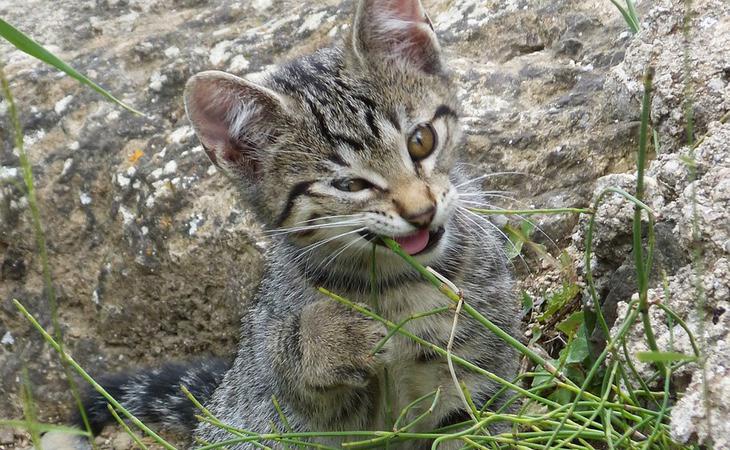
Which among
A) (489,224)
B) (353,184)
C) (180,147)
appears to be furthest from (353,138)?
(180,147)

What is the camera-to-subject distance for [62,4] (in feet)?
17.8

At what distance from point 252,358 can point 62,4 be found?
9.68ft

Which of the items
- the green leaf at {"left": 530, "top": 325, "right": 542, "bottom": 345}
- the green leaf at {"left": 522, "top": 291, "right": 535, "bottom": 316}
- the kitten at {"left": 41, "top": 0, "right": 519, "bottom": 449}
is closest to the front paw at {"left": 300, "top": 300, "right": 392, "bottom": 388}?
the kitten at {"left": 41, "top": 0, "right": 519, "bottom": 449}

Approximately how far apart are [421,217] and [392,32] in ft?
2.47

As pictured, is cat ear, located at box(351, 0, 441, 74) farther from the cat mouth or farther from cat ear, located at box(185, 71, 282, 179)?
the cat mouth

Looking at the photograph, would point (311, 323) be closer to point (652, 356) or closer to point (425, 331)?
point (425, 331)

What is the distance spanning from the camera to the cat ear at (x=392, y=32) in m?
2.97

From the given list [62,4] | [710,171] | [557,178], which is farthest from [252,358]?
[62,4]

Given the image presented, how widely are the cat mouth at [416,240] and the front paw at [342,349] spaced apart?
0.26 m

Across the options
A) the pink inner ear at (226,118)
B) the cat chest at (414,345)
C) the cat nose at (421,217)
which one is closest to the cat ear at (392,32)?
the pink inner ear at (226,118)

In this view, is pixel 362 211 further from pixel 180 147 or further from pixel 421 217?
pixel 180 147

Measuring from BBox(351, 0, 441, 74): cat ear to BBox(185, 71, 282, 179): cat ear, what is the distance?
1.17 feet

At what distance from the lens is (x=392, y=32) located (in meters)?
3.03

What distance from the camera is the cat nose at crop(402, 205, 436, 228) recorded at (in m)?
2.60
